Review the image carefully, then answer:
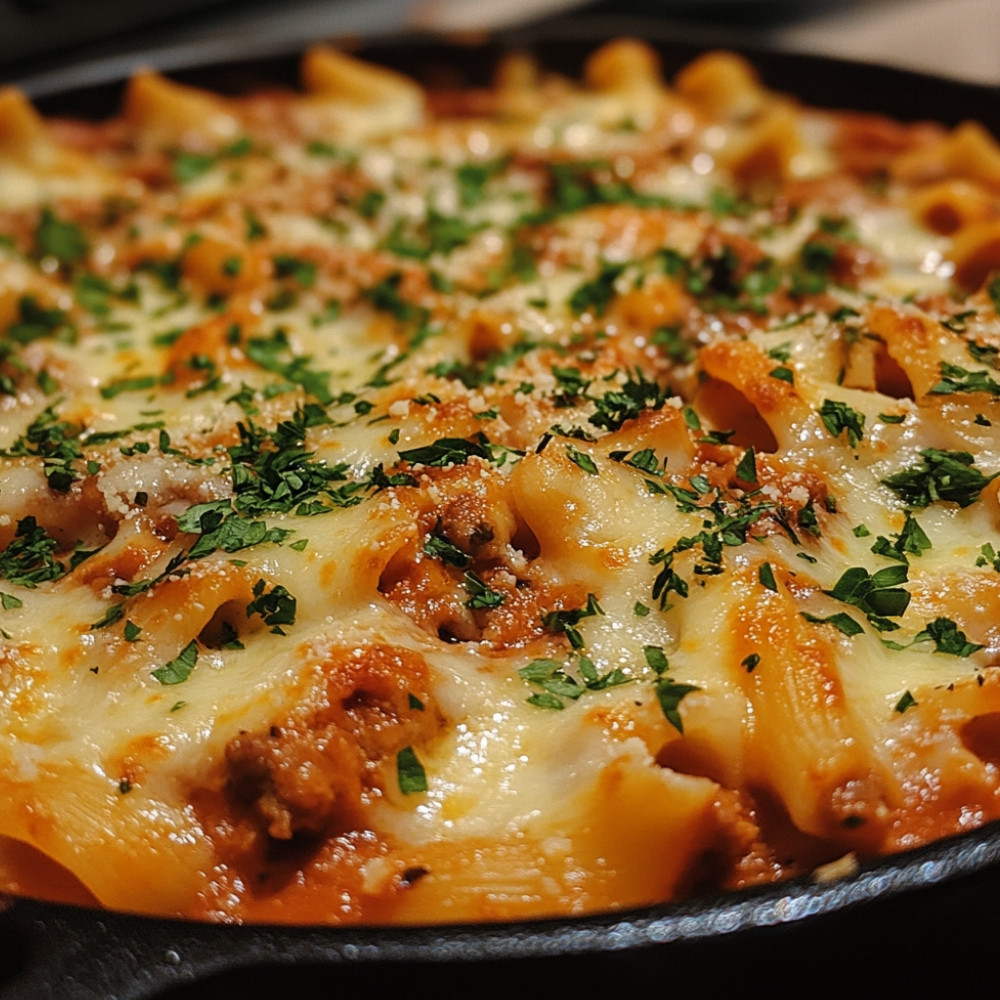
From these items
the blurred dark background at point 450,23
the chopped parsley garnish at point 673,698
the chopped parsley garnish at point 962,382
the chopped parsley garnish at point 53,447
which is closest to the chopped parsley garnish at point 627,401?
the chopped parsley garnish at point 962,382

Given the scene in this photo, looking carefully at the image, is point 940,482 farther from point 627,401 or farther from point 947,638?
point 627,401

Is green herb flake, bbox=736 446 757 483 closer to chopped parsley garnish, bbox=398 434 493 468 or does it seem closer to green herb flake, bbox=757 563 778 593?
green herb flake, bbox=757 563 778 593

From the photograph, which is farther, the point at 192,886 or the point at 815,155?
the point at 815,155

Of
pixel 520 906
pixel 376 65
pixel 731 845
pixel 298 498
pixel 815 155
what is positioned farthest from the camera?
pixel 376 65

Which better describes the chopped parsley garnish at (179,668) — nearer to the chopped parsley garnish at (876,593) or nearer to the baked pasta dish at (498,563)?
the baked pasta dish at (498,563)

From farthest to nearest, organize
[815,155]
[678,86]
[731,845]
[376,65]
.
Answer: [376,65] → [678,86] → [815,155] → [731,845]

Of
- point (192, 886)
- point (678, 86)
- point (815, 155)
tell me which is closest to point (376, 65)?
point (678, 86)

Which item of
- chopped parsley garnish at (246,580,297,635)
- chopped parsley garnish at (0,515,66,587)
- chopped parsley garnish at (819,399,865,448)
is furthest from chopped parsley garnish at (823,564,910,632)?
chopped parsley garnish at (0,515,66,587)

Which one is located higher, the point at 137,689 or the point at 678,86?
the point at 678,86

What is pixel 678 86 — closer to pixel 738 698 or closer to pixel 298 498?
pixel 298 498
